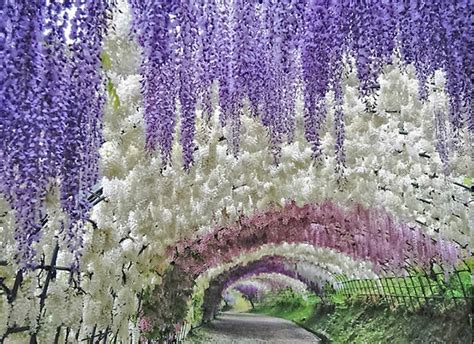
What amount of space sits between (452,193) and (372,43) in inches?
283

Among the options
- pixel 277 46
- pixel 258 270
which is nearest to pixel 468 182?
pixel 277 46

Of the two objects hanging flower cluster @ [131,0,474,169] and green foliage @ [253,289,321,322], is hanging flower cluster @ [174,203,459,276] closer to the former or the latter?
hanging flower cluster @ [131,0,474,169]

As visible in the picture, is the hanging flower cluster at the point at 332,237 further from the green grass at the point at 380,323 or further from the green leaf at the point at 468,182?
the green leaf at the point at 468,182

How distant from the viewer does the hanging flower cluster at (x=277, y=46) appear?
3234mm

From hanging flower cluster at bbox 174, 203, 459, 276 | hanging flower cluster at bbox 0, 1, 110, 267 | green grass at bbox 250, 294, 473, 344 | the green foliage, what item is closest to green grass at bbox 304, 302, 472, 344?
green grass at bbox 250, 294, 473, 344

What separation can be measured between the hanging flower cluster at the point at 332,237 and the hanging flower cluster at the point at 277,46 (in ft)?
27.2

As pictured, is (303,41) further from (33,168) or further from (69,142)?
(33,168)

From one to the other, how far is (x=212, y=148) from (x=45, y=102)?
17.0 feet

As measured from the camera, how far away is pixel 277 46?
3.83 metres

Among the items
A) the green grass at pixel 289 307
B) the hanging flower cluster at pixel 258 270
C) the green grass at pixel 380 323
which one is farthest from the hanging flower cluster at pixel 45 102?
the green grass at pixel 289 307

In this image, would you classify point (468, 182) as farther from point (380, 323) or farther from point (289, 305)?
point (289, 305)

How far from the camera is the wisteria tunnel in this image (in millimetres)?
2936

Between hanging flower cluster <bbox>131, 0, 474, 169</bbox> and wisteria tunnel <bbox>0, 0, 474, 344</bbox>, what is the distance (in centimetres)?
1

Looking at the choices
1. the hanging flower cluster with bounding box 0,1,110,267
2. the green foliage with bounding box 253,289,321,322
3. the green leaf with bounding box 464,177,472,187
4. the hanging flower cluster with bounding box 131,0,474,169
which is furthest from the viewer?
the green foliage with bounding box 253,289,321,322
